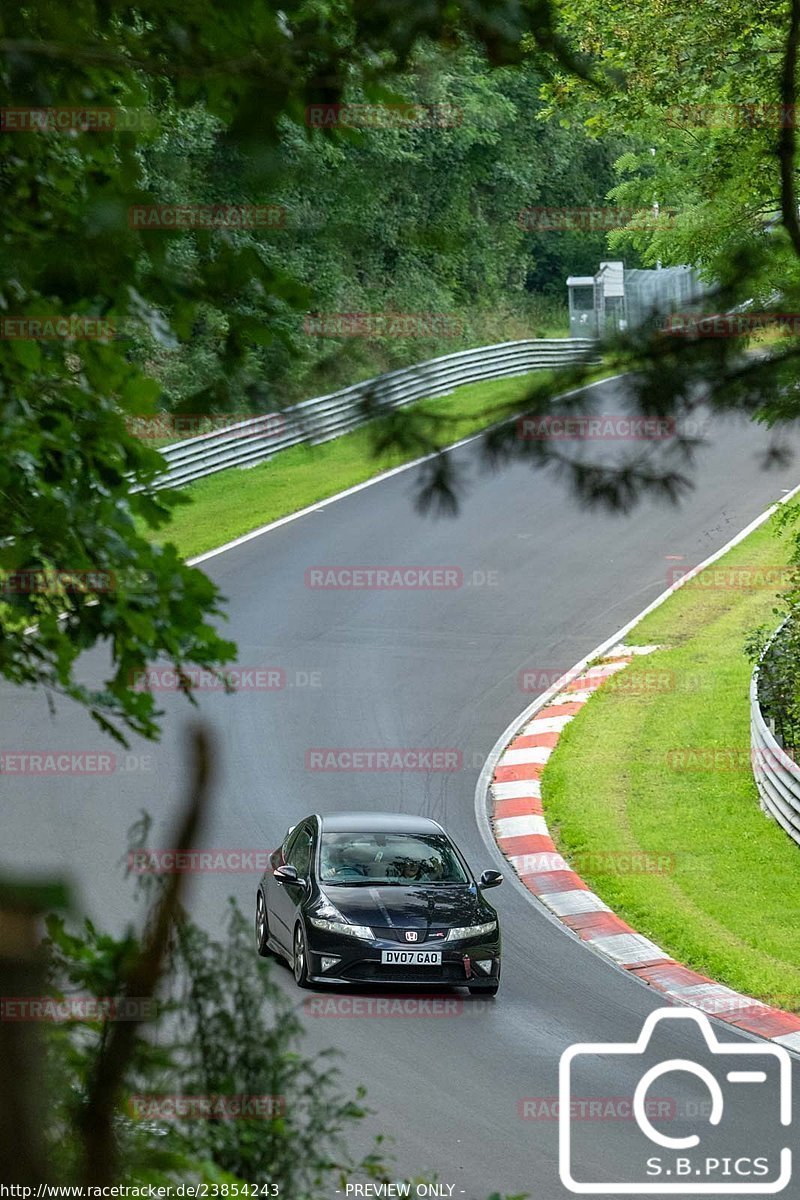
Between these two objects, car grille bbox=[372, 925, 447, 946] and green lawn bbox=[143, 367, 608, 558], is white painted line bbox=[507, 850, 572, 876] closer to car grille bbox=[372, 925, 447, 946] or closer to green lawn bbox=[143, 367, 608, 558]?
car grille bbox=[372, 925, 447, 946]

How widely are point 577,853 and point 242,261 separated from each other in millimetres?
13854

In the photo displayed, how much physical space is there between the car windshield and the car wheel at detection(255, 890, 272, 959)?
3.53 ft

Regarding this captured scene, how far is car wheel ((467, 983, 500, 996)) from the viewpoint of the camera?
512 inches

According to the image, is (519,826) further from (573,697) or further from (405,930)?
(405,930)

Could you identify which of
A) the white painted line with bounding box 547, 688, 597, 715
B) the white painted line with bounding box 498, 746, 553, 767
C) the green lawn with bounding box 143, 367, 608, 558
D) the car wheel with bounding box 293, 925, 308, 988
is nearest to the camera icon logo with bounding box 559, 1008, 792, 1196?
the car wheel with bounding box 293, 925, 308, 988

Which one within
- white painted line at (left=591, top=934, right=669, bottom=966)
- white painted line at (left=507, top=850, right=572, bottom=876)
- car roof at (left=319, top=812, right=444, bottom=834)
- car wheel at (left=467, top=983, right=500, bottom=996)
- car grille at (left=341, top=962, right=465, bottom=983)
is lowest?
white painted line at (left=507, top=850, right=572, bottom=876)

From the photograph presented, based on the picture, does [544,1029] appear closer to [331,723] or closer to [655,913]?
[655,913]

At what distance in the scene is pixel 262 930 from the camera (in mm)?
14414

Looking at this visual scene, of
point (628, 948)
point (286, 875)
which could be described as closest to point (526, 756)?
point (628, 948)

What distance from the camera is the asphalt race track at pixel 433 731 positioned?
10.6m

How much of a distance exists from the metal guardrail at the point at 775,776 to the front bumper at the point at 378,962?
5.44m

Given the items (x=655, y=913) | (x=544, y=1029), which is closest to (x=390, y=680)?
(x=655, y=913)

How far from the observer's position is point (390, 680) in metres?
22.8

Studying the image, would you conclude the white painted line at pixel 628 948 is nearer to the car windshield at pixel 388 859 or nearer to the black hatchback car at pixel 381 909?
the black hatchback car at pixel 381 909
